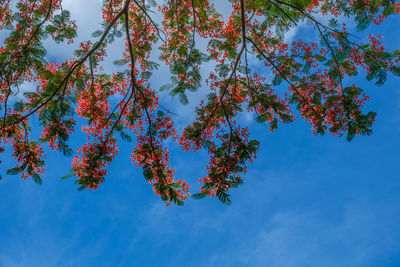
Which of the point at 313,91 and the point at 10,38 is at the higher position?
the point at 10,38

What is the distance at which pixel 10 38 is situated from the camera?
6922mm

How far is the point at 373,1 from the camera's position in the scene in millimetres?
5938

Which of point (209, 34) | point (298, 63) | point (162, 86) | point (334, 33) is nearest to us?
point (334, 33)

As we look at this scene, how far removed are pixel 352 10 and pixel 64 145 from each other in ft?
25.1

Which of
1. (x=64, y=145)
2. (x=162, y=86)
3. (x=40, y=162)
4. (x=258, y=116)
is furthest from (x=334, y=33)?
(x=40, y=162)

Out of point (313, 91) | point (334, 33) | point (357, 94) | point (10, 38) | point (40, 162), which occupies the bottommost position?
point (40, 162)

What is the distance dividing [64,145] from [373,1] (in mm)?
7993

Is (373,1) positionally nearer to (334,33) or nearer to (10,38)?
(334,33)

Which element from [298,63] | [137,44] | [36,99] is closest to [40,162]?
[36,99]

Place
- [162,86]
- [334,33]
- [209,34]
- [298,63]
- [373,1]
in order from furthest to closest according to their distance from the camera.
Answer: [209,34] → [162,86] → [298,63] → [334,33] → [373,1]

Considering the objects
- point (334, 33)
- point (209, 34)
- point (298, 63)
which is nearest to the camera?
point (334, 33)

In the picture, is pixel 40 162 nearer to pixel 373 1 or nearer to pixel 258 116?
pixel 258 116

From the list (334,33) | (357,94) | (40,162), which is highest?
(334,33)

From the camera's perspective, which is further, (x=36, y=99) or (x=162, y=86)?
(x=162, y=86)
